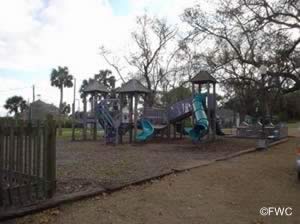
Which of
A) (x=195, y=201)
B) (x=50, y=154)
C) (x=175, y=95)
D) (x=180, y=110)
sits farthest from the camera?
(x=175, y=95)

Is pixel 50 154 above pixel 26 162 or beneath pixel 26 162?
above

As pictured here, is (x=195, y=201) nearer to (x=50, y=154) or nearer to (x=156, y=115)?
(x=50, y=154)

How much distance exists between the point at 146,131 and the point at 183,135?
4.83m

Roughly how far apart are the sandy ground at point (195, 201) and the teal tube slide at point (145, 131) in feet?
37.9

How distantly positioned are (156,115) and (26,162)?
16.4 meters

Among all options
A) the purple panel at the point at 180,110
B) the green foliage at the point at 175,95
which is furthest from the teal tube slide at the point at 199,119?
the green foliage at the point at 175,95

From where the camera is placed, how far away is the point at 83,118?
2436cm

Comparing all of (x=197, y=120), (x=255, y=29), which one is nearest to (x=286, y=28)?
(x=255, y=29)

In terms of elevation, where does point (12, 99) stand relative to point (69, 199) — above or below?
above

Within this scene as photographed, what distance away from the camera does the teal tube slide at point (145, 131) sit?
20516mm

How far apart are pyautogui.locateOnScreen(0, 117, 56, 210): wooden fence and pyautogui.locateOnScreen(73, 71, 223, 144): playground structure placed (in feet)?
41.6

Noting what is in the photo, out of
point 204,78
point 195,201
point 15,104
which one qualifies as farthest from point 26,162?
point 15,104

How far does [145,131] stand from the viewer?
2091 cm

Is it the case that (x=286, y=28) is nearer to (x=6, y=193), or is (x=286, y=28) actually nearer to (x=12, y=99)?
(x=6, y=193)
